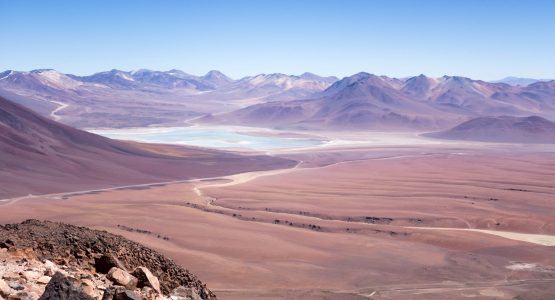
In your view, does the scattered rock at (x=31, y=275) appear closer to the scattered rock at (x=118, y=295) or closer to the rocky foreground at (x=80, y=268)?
the rocky foreground at (x=80, y=268)

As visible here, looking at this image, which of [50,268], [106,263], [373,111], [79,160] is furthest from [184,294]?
[373,111]

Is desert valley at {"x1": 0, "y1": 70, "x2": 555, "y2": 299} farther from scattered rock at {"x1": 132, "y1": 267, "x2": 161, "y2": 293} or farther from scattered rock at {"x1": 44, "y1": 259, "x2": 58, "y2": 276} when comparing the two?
scattered rock at {"x1": 44, "y1": 259, "x2": 58, "y2": 276}

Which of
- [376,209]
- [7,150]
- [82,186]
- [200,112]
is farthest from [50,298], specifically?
[200,112]

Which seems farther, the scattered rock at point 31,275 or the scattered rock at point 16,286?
the scattered rock at point 31,275

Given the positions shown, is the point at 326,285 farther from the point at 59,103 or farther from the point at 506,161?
the point at 59,103

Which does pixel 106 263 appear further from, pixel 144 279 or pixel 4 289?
pixel 4 289

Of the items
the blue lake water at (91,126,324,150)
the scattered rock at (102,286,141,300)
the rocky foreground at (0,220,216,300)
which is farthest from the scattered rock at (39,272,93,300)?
the blue lake water at (91,126,324,150)

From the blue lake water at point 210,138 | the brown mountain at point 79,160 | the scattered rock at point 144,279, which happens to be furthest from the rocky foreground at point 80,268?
the blue lake water at point 210,138
